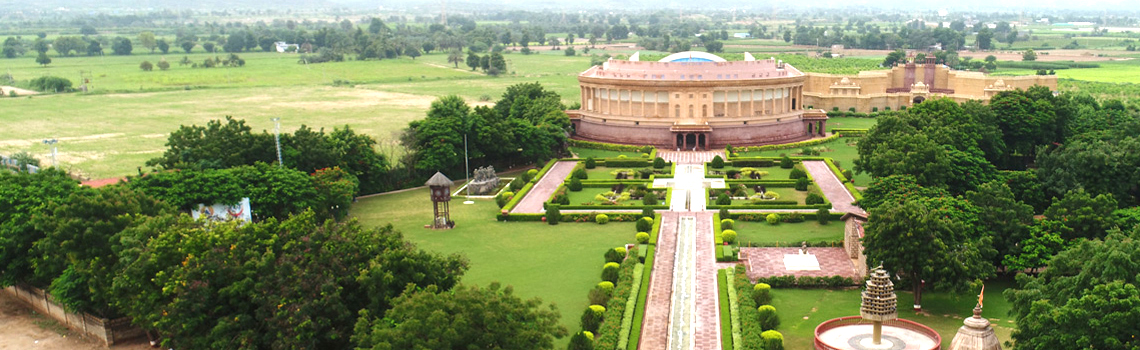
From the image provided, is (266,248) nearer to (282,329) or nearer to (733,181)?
(282,329)

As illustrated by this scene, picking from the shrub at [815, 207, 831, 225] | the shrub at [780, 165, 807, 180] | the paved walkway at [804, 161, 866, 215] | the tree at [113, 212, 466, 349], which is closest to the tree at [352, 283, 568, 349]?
the tree at [113, 212, 466, 349]

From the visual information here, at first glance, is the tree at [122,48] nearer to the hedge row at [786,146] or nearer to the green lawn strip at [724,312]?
the hedge row at [786,146]

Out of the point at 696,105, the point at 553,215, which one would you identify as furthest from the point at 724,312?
the point at 696,105

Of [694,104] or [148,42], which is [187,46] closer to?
[148,42]

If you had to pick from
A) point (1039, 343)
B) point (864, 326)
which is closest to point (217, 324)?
point (864, 326)

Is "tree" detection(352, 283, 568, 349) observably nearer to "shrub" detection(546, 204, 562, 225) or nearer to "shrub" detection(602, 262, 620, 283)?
"shrub" detection(602, 262, 620, 283)
